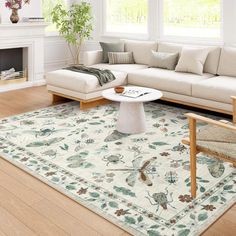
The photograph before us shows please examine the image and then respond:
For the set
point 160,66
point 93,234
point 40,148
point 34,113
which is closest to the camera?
point 93,234

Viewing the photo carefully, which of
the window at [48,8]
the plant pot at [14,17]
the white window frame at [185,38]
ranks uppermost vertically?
the window at [48,8]

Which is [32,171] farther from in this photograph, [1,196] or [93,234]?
[93,234]

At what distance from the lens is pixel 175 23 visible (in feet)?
19.8

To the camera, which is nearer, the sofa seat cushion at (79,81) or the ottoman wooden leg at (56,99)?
the sofa seat cushion at (79,81)

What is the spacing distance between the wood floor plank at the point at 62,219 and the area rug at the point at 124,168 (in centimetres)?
18

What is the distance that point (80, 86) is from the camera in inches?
191

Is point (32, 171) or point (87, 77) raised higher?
point (87, 77)

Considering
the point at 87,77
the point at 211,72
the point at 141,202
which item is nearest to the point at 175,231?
the point at 141,202

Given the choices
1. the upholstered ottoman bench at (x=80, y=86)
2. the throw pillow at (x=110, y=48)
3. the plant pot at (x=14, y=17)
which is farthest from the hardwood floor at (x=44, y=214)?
the plant pot at (x=14, y=17)

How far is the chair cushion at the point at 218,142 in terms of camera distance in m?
2.53

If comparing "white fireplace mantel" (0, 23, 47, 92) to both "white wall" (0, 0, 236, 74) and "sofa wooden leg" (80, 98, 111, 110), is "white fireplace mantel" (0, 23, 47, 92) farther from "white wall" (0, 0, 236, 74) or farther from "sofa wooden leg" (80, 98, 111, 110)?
"sofa wooden leg" (80, 98, 111, 110)

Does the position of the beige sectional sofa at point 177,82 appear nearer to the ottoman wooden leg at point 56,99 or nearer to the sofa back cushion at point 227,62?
the sofa back cushion at point 227,62

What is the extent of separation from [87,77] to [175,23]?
2.02 m

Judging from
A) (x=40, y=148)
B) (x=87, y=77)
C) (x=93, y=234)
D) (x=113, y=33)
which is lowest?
(x=93, y=234)
